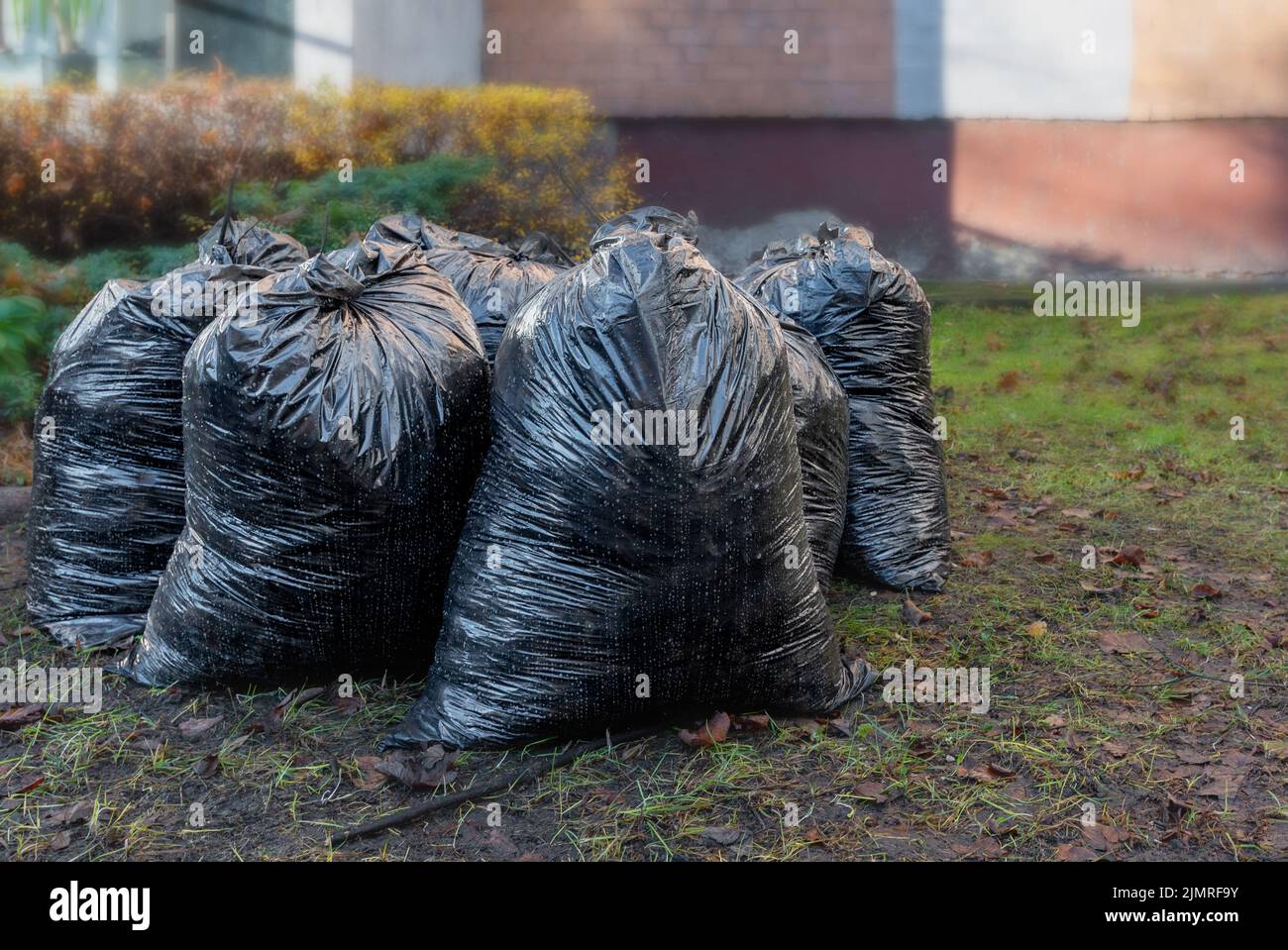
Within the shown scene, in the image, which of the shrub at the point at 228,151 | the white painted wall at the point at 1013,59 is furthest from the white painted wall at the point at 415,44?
the white painted wall at the point at 1013,59

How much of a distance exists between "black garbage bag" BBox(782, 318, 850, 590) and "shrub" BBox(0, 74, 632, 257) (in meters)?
3.61

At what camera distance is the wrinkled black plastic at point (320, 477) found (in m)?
2.60

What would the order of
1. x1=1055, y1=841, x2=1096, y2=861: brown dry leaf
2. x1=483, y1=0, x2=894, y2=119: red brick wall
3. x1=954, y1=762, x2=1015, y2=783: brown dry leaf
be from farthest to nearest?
x1=483, y1=0, x2=894, y2=119: red brick wall → x1=954, y1=762, x2=1015, y2=783: brown dry leaf → x1=1055, y1=841, x2=1096, y2=861: brown dry leaf

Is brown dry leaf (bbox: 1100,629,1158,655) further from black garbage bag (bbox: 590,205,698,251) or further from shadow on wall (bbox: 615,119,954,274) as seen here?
shadow on wall (bbox: 615,119,954,274)

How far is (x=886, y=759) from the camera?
2.55 metres

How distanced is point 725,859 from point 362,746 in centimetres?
90

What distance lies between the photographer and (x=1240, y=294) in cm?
835

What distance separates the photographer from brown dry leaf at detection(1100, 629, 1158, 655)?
3.25m

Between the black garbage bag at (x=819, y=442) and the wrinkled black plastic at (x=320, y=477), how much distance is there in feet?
3.27

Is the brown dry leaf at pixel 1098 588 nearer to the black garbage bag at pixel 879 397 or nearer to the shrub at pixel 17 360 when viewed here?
the black garbage bag at pixel 879 397

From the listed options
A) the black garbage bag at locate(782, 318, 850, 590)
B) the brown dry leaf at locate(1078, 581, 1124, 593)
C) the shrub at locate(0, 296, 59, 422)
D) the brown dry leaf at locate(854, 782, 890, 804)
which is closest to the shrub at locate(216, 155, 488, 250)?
the shrub at locate(0, 296, 59, 422)

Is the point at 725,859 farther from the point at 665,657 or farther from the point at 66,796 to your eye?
the point at 66,796

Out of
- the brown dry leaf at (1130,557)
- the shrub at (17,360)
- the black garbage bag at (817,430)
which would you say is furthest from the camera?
the shrub at (17,360)

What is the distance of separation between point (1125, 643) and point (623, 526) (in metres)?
1.70
